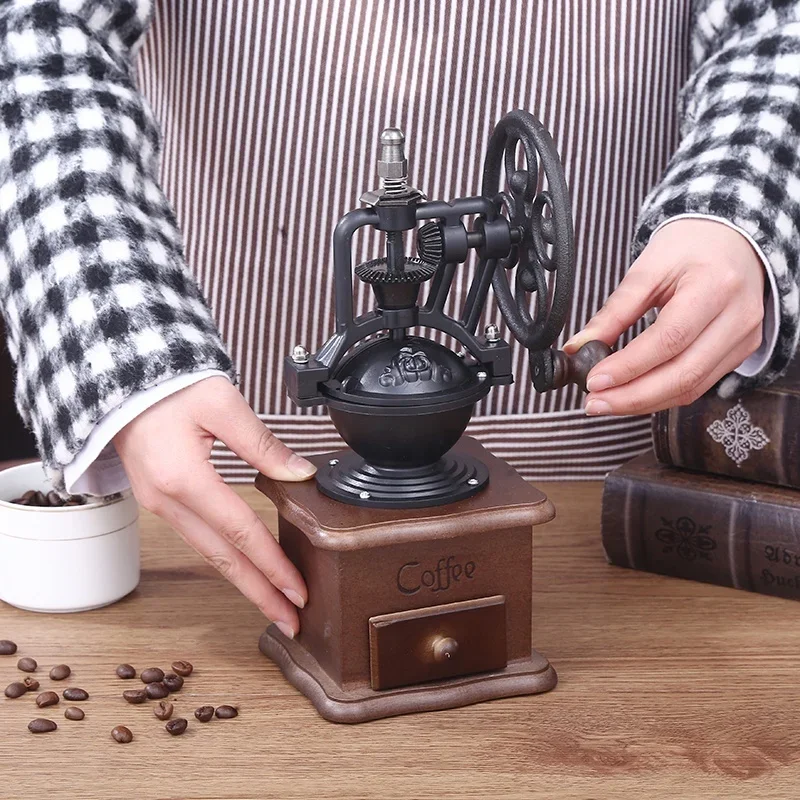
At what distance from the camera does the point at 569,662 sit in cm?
121

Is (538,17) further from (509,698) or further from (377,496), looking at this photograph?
(509,698)

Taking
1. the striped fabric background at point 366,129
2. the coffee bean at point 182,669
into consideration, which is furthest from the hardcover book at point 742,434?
the coffee bean at point 182,669

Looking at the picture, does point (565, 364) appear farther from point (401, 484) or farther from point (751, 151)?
point (751, 151)

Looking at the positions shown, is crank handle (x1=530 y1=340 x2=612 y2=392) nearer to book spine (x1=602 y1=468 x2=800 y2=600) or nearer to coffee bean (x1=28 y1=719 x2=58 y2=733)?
book spine (x1=602 y1=468 x2=800 y2=600)

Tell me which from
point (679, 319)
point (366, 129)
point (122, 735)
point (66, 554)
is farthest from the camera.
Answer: point (366, 129)

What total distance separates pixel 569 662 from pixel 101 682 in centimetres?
44

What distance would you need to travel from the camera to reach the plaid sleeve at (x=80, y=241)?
3.82 feet

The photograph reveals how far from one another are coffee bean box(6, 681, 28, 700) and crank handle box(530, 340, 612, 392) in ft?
1.79

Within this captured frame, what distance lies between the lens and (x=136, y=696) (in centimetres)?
113

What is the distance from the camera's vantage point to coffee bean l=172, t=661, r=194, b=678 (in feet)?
3.89

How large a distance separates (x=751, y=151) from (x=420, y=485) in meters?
0.55

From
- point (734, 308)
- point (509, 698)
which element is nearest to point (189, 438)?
point (509, 698)

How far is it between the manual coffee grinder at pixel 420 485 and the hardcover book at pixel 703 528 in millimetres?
Answer: 256

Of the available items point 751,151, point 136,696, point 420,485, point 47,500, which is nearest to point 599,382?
point 420,485
